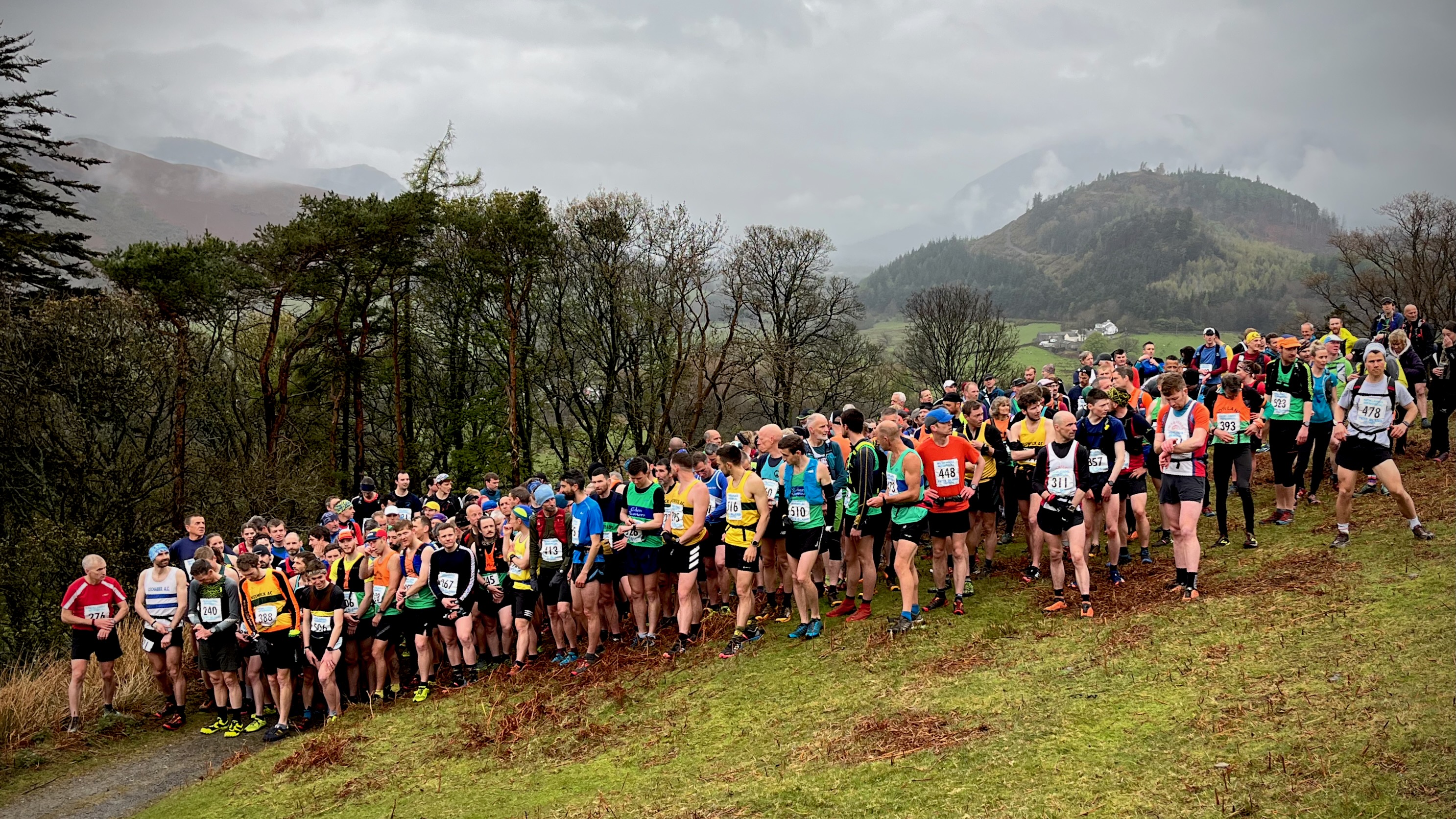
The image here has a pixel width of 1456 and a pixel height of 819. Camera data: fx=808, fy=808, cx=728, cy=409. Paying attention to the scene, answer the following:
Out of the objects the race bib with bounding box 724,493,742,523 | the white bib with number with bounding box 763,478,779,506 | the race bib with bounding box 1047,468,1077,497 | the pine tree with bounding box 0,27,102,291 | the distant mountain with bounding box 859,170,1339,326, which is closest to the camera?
the race bib with bounding box 1047,468,1077,497

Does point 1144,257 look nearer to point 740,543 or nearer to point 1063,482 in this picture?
point 1063,482

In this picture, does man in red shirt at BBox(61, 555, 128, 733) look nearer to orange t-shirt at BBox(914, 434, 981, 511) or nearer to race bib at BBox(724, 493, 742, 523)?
race bib at BBox(724, 493, 742, 523)

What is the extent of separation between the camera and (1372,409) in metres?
7.91

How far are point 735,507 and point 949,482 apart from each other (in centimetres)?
→ 216

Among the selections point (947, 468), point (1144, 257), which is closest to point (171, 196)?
point (1144, 257)

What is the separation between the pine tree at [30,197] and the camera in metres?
23.9

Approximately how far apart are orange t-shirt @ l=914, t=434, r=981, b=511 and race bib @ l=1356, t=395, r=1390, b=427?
12.7 feet

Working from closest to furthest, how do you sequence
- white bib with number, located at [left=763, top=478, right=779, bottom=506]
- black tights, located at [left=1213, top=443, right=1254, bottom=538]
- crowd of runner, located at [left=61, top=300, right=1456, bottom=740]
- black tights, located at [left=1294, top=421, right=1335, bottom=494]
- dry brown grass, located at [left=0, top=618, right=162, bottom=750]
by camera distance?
crowd of runner, located at [left=61, top=300, right=1456, bottom=740] → white bib with number, located at [left=763, top=478, right=779, bottom=506] → black tights, located at [left=1213, top=443, right=1254, bottom=538] → dry brown grass, located at [left=0, top=618, right=162, bottom=750] → black tights, located at [left=1294, top=421, right=1335, bottom=494]

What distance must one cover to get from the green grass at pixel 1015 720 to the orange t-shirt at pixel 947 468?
47.1 inches

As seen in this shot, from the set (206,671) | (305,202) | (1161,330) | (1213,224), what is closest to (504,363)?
(305,202)

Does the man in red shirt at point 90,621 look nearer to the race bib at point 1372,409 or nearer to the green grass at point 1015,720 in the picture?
the green grass at point 1015,720

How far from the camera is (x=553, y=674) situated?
359 inches

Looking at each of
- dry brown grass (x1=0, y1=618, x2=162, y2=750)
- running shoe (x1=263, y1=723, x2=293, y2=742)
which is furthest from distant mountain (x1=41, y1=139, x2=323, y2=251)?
running shoe (x1=263, y1=723, x2=293, y2=742)

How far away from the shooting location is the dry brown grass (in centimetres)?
919
